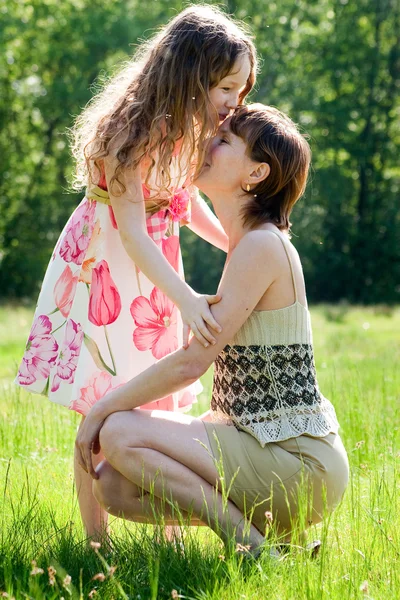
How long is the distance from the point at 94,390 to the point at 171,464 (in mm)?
495

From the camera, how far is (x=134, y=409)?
281cm

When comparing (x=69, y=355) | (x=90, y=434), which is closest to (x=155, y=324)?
(x=69, y=355)

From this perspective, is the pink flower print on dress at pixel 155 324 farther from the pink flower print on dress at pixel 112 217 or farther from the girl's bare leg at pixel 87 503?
the girl's bare leg at pixel 87 503

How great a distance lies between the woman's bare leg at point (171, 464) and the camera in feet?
8.81

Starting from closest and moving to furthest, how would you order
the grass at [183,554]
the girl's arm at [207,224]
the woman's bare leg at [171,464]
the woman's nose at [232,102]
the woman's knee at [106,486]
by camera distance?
1. the grass at [183,554]
2. the woman's bare leg at [171,464]
3. the woman's knee at [106,486]
4. the woman's nose at [232,102]
5. the girl's arm at [207,224]

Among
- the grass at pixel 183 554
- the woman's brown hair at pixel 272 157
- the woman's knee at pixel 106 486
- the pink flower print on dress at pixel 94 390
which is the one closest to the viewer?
the grass at pixel 183 554

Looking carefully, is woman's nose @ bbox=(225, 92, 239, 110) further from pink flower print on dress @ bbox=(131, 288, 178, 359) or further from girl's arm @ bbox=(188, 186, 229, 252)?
pink flower print on dress @ bbox=(131, 288, 178, 359)

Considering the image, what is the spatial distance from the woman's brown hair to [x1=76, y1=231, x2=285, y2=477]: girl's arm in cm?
21

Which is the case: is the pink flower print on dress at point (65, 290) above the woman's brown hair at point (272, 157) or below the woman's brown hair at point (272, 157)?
below

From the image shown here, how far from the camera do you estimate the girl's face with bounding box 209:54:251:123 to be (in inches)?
123

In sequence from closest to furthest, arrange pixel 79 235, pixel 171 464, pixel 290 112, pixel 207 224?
pixel 171 464
pixel 79 235
pixel 207 224
pixel 290 112

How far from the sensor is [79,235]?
3262mm

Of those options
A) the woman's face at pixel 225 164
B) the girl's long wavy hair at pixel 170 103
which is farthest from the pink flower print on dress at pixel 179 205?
the woman's face at pixel 225 164

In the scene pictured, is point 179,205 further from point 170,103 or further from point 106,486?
point 106,486
